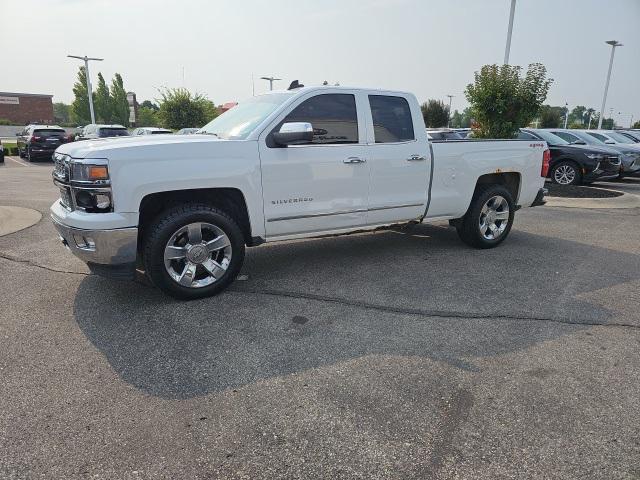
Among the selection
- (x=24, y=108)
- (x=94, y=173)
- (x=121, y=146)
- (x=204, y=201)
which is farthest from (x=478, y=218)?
(x=24, y=108)

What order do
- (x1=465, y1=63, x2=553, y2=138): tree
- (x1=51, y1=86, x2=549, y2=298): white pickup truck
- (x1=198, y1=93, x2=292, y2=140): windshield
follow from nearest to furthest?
(x1=51, y1=86, x2=549, y2=298): white pickup truck, (x1=198, y1=93, x2=292, y2=140): windshield, (x1=465, y1=63, x2=553, y2=138): tree

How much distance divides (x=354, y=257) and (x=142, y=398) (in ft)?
11.5

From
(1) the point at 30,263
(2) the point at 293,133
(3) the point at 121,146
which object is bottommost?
(1) the point at 30,263

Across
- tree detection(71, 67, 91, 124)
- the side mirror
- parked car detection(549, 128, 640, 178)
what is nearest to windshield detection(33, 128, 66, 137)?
parked car detection(549, 128, 640, 178)

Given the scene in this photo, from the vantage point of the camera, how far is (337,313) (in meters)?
4.24

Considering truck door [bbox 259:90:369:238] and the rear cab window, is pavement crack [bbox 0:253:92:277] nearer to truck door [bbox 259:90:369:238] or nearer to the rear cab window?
truck door [bbox 259:90:369:238]

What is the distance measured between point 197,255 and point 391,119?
Answer: 268 cm

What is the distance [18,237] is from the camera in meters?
6.79

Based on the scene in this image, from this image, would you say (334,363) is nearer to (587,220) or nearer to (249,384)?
(249,384)

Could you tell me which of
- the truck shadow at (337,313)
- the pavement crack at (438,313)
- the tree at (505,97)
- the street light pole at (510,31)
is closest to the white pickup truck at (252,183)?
the truck shadow at (337,313)

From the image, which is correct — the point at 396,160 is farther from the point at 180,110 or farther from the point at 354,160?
the point at 180,110

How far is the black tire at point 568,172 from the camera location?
524 inches

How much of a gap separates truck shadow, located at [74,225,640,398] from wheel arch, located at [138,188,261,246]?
2.25 ft

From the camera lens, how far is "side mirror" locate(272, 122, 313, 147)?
431 centimetres
